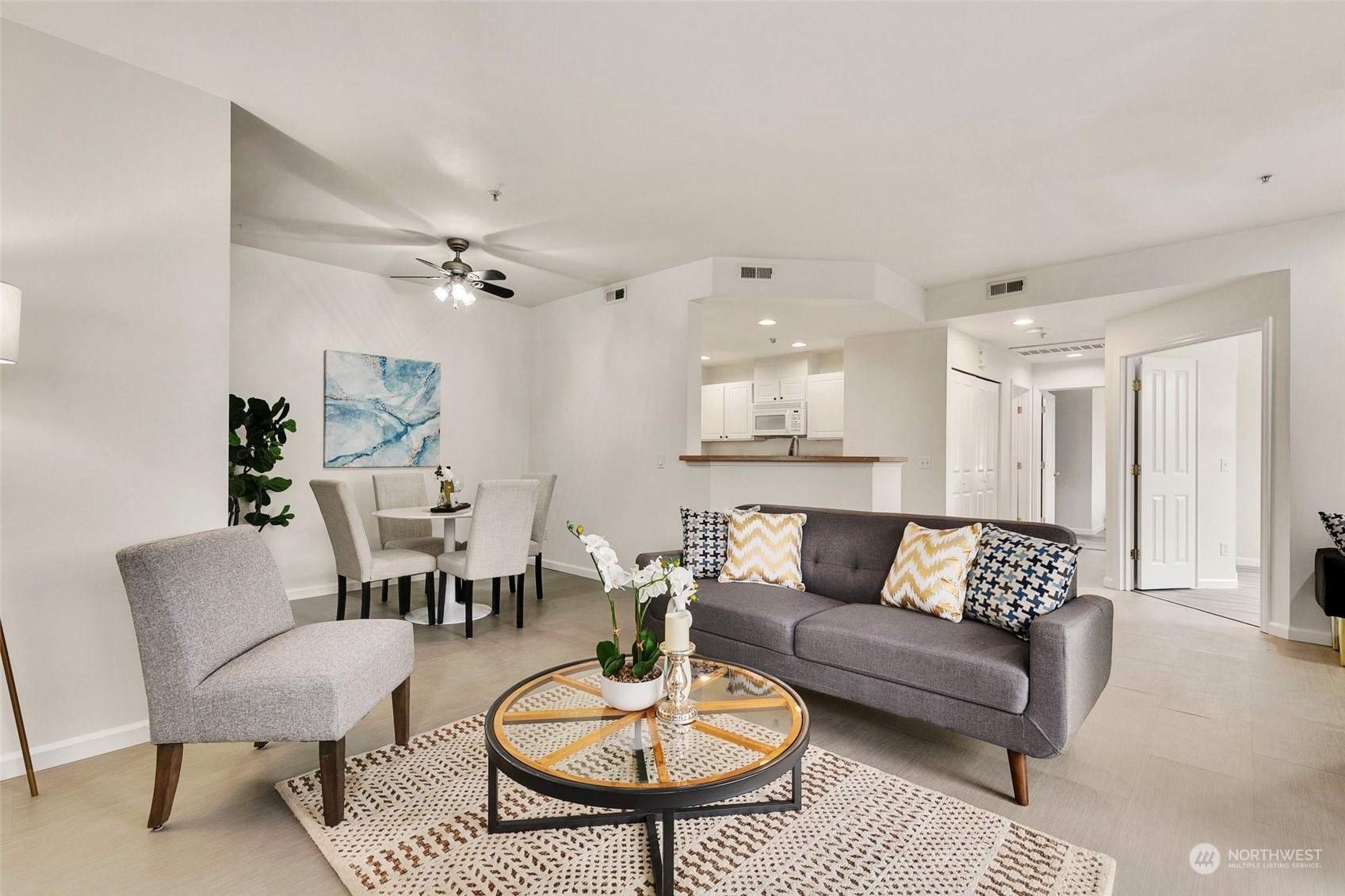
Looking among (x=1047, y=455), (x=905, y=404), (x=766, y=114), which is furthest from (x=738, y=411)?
(x=766, y=114)

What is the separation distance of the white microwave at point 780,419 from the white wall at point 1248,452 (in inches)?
168

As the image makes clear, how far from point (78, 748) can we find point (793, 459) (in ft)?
12.8

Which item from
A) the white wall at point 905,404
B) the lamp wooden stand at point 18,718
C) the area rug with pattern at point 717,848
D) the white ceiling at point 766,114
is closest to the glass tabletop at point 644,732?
the area rug with pattern at point 717,848

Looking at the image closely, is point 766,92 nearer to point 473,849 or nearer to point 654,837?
point 654,837

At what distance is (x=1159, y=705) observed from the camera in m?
2.78

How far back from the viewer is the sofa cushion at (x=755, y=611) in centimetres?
258

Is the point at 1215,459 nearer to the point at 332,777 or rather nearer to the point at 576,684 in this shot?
the point at 576,684

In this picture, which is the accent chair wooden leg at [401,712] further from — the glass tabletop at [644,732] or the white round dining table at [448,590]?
the white round dining table at [448,590]

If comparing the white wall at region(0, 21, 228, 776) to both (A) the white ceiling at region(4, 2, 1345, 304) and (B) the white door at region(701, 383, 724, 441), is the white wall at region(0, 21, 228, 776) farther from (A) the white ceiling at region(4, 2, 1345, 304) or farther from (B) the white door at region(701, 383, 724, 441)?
(B) the white door at region(701, 383, 724, 441)

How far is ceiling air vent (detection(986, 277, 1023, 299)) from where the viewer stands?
16.5ft

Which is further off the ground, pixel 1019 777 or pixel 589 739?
pixel 589 739

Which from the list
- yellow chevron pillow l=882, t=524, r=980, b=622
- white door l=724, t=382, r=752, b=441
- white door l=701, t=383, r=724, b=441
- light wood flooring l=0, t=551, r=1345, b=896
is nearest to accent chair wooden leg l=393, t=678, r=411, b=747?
light wood flooring l=0, t=551, r=1345, b=896

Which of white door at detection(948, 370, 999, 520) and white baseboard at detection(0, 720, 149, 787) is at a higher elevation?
white door at detection(948, 370, 999, 520)

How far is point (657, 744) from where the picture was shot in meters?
1.61
